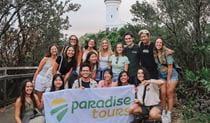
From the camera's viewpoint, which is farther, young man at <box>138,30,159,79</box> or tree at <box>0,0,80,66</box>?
tree at <box>0,0,80,66</box>

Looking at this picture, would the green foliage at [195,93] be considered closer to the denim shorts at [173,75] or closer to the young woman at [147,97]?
the denim shorts at [173,75]

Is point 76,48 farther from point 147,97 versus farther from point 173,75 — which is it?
point 173,75

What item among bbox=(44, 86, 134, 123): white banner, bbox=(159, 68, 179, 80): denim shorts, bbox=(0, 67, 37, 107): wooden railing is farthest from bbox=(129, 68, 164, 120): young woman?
bbox=(0, 67, 37, 107): wooden railing

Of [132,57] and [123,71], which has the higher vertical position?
[132,57]

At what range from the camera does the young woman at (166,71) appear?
9.31m

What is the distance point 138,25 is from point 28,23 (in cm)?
450

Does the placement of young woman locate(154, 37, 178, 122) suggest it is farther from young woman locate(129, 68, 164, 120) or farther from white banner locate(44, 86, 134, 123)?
white banner locate(44, 86, 134, 123)

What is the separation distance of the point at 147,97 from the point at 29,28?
10.2 meters

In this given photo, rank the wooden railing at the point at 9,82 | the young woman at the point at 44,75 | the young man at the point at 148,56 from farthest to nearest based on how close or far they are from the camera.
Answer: the wooden railing at the point at 9,82 → the young woman at the point at 44,75 → the young man at the point at 148,56

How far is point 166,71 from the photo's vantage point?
947 centimetres

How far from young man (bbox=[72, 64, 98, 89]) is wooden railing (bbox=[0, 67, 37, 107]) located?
4.82 metres

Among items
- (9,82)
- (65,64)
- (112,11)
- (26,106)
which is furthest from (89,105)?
(112,11)

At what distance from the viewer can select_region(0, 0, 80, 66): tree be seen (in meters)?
17.0

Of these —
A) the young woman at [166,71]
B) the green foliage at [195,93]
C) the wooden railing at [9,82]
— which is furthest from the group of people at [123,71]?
the wooden railing at [9,82]
